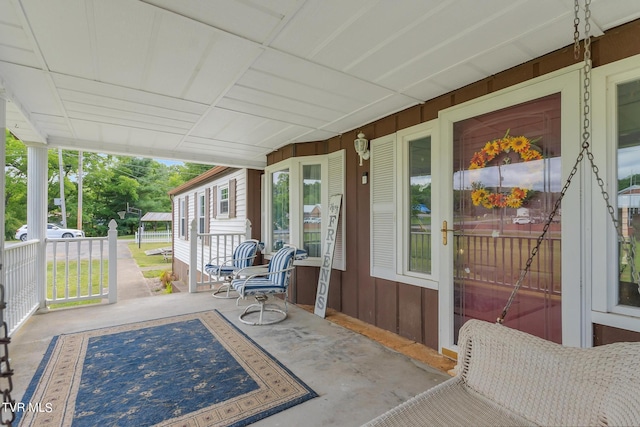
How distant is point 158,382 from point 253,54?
8.90ft

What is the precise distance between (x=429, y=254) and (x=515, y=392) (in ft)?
6.33

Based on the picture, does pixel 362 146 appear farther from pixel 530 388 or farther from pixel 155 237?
pixel 155 237

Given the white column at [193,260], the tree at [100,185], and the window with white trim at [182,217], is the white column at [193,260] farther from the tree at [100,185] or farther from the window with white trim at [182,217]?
the tree at [100,185]

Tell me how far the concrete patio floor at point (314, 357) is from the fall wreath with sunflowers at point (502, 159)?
1.61m

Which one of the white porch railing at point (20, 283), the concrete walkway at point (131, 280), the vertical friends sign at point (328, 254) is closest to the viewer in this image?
the white porch railing at point (20, 283)

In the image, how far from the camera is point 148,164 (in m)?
28.3

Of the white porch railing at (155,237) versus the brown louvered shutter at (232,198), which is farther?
the white porch railing at (155,237)

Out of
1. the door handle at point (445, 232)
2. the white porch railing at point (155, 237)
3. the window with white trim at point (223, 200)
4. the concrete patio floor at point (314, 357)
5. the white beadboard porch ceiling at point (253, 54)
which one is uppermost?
the white beadboard porch ceiling at point (253, 54)

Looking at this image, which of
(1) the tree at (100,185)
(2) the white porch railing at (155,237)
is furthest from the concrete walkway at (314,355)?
(2) the white porch railing at (155,237)

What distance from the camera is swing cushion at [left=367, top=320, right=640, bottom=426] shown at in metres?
1.35

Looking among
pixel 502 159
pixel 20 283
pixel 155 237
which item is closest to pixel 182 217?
pixel 20 283

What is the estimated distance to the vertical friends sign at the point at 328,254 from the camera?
456 cm

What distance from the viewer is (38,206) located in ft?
13.7

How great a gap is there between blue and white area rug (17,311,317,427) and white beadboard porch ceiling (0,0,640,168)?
2511 millimetres
